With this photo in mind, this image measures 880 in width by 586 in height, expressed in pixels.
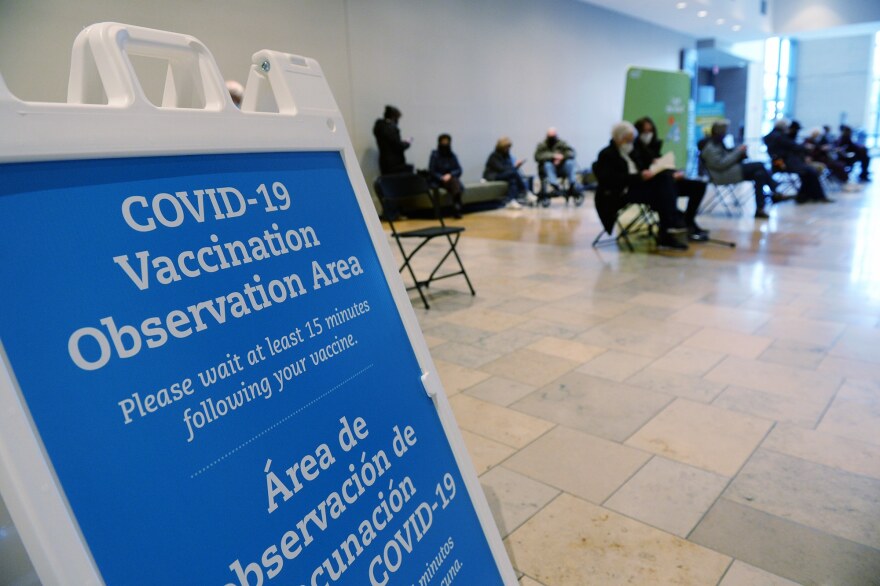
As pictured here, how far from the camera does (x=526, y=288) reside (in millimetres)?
4703

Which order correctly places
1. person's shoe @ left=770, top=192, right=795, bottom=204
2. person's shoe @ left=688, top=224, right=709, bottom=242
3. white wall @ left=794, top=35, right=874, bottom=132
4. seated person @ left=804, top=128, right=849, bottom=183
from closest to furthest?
1. person's shoe @ left=688, top=224, right=709, bottom=242
2. person's shoe @ left=770, top=192, right=795, bottom=204
3. seated person @ left=804, top=128, right=849, bottom=183
4. white wall @ left=794, top=35, right=874, bottom=132

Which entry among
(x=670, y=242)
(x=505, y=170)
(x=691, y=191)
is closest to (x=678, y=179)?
(x=691, y=191)

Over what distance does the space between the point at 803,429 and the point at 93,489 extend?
246cm

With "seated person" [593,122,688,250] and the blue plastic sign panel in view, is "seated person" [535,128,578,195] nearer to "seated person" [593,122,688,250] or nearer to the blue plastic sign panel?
"seated person" [593,122,688,250]

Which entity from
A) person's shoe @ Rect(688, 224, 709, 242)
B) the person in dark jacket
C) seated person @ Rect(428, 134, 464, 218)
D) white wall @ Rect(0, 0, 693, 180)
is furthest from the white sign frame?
seated person @ Rect(428, 134, 464, 218)

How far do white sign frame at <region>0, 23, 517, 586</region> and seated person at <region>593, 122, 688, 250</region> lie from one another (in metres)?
4.84

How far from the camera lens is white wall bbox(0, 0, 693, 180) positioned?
18.4 feet

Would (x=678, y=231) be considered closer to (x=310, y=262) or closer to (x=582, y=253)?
(x=582, y=253)

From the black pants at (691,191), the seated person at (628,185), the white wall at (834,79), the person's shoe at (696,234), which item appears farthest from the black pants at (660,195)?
the white wall at (834,79)

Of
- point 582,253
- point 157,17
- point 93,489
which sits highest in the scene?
point 157,17

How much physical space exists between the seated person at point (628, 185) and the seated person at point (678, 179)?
0.89 ft

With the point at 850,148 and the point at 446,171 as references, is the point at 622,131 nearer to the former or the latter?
the point at 446,171

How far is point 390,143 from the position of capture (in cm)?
867

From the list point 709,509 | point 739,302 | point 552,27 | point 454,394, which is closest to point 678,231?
point 739,302
